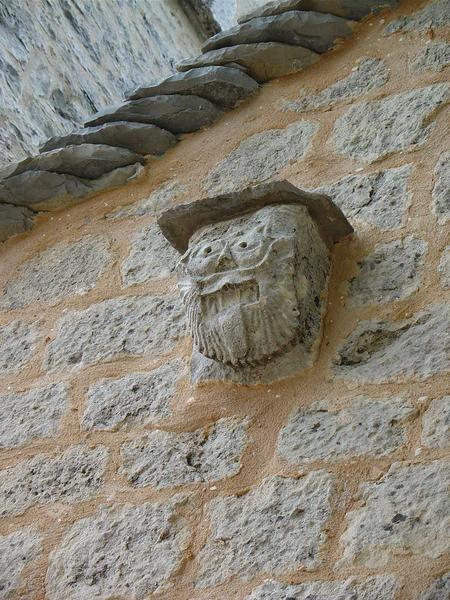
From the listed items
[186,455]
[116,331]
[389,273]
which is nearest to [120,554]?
[186,455]

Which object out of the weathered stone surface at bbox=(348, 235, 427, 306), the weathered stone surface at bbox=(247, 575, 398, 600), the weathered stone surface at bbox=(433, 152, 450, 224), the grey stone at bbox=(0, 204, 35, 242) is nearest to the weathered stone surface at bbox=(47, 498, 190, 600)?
the weathered stone surface at bbox=(247, 575, 398, 600)

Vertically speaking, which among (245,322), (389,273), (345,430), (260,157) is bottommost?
(345,430)

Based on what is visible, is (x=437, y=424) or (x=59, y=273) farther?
(x=59, y=273)

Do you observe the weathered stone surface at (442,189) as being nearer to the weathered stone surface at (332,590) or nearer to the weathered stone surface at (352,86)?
Answer: the weathered stone surface at (352,86)

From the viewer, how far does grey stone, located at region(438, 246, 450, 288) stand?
1956 millimetres

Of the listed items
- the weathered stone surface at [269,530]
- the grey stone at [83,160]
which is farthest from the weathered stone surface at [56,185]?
the weathered stone surface at [269,530]

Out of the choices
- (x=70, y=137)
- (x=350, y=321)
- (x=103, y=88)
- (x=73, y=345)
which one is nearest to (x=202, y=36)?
(x=103, y=88)

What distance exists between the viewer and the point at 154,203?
264cm

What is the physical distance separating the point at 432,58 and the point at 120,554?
1386mm

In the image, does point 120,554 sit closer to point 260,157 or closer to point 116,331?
point 116,331

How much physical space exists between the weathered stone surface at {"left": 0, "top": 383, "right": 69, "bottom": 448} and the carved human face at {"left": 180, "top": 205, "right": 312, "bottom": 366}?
45 centimetres

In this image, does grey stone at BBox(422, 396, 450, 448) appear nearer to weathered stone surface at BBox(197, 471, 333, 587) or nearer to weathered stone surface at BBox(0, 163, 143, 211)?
weathered stone surface at BBox(197, 471, 333, 587)

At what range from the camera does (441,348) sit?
6.06ft

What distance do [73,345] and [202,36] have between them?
3.24 meters
